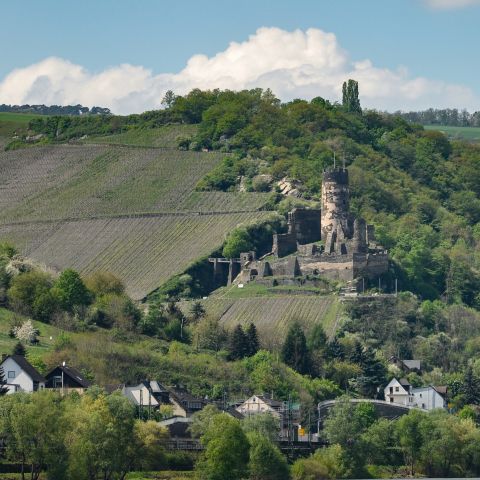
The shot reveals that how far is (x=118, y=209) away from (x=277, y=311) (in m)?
28.3

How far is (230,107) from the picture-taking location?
18275cm

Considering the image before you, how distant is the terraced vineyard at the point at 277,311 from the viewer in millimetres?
128750

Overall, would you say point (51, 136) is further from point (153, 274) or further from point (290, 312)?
point (290, 312)

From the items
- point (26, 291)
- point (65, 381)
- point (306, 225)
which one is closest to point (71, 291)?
point (26, 291)

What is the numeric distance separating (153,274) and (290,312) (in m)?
14.0

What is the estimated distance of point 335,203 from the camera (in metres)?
148

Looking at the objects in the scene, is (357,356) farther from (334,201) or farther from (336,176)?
(336,176)

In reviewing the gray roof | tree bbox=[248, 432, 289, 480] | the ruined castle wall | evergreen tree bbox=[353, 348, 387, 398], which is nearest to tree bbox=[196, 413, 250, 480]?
tree bbox=[248, 432, 289, 480]

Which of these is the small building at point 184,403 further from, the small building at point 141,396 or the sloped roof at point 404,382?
the sloped roof at point 404,382

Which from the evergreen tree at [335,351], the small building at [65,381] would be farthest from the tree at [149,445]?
the evergreen tree at [335,351]

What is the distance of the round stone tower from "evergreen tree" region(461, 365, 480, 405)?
27148 millimetres

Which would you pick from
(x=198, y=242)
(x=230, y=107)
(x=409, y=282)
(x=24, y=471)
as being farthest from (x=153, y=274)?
(x=24, y=471)

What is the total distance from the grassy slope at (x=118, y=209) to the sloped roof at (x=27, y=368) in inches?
1513

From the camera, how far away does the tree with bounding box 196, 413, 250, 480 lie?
90312 millimetres
